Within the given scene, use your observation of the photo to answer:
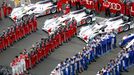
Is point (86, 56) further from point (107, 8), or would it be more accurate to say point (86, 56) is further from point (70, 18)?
point (107, 8)

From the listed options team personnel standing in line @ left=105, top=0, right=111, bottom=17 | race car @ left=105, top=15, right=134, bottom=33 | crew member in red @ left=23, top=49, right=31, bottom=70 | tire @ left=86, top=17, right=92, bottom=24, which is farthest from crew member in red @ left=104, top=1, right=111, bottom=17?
crew member in red @ left=23, top=49, right=31, bottom=70

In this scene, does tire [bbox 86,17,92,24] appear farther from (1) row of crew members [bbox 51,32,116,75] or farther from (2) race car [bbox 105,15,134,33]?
(1) row of crew members [bbox 51,32,116,75]

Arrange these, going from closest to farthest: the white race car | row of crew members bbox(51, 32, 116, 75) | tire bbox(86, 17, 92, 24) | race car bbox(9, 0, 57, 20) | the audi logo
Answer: row of crew members bbox(51, 32, 116, 75) < the white race car < tire bbox(86, 17, 92, 24) < the audi logo < race car bbox(9, 0, 57, 20)

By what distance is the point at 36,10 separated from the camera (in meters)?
42.7

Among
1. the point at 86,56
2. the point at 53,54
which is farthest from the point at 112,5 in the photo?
the point at 86,56

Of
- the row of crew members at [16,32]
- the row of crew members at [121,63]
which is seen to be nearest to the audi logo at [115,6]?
the row of crew members at [16,32]

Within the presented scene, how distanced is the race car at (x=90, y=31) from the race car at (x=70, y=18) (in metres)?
1.42

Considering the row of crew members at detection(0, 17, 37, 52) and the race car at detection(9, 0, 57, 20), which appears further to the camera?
the race car at detection(9, 0, 57, 20)

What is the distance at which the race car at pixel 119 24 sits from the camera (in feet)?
125

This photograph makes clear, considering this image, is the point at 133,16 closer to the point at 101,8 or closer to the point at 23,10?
the point at 101,8

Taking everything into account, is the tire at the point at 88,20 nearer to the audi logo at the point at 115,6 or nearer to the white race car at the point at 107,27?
the white race car at the point at 107,27

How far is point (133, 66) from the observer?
3275cm

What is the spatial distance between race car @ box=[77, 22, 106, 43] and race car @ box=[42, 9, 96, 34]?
1416mm

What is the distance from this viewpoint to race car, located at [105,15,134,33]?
3797 centimetres
